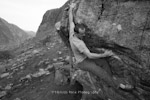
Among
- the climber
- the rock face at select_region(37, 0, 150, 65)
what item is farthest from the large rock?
the climber

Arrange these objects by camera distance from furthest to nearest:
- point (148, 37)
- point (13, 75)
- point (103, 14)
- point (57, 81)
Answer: point (13, 75), point (57, 81), point (103, 14), point (148, 37)

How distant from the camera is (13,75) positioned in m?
7.89

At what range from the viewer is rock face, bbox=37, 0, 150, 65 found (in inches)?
120

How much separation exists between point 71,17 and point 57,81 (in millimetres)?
3635

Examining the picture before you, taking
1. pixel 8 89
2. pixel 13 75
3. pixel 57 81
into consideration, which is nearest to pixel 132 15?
pixel 57 81

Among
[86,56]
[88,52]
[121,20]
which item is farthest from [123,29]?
[86,56]

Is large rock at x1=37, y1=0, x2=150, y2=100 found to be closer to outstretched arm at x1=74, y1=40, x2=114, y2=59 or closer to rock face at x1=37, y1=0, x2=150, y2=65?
rock face at x1=37, y1=0, x2=150, y2=65

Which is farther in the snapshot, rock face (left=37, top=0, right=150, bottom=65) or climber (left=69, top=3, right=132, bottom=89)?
climber (left=69, top=3, right=132, bottom=89)

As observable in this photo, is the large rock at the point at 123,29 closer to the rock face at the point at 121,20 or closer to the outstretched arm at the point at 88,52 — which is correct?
the rock face at the point at 121,20

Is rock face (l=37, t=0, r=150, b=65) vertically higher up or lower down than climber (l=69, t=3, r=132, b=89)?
higher up

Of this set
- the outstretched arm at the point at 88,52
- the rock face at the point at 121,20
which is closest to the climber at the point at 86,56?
the outstretched arm at the point at 88,52

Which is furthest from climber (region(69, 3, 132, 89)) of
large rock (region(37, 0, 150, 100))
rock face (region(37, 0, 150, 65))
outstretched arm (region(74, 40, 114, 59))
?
rock face (region(37, 0, 150, 65))

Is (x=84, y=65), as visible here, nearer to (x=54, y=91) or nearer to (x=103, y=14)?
(x=103, y=14)

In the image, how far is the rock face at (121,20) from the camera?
10.0 ft
